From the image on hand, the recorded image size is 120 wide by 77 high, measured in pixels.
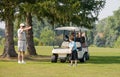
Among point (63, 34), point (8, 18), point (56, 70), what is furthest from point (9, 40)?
point (56, 70)

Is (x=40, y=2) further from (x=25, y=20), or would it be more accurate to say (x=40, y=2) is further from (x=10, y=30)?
(x=25, y=20)

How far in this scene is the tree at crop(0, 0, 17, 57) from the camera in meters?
28.0

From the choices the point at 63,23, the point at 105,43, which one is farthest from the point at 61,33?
the point at 105,43

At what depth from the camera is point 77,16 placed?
36.2m

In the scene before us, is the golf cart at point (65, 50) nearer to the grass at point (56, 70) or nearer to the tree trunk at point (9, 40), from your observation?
the grass at point (56, 70)

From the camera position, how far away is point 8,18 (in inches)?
1136

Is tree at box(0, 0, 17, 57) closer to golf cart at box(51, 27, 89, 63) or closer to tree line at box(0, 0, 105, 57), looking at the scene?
tree line at box(0, 0, 105, 57)

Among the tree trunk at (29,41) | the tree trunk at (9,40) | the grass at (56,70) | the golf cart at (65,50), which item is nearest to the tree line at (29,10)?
the tree trunk at (9,40)

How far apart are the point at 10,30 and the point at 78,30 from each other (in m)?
4.92

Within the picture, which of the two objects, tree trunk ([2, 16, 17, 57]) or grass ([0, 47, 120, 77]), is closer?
grass ([0, 47, 120, 77])

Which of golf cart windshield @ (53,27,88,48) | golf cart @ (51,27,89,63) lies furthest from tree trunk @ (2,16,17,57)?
golf cart @ (51,27,89,63)

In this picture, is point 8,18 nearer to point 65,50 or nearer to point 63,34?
point 63,34

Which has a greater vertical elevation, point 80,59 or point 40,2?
point 40,2

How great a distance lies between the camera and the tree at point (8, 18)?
28.0 metres
